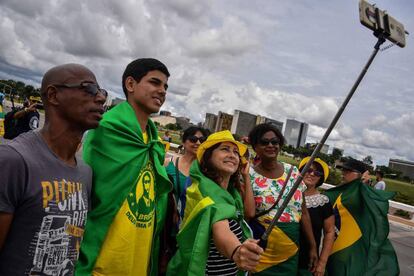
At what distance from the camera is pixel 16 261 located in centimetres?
132

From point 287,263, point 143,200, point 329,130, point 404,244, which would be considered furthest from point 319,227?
point 404,244

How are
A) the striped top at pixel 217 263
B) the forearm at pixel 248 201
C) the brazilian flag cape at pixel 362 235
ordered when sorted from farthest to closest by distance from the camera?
the brazilian flag cape at pixel 362 235 < the forearm at pixel 248 201 < the striped top at pixel 217 263

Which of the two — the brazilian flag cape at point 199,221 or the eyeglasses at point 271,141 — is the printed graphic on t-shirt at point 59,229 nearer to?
the brazilian flag cape at point 199,221

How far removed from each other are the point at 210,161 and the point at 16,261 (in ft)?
4.88

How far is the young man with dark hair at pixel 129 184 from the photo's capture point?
182 centimetres

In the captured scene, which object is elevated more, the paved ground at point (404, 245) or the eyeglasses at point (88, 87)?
the eyeglasses at point (88, 87)

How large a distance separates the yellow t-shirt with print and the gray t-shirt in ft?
0.92

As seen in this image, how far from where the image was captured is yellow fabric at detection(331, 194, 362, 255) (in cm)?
371

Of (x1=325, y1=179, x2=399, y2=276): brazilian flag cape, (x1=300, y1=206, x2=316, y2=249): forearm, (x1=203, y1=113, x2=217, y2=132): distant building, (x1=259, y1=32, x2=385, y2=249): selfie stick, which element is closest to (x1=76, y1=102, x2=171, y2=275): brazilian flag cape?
(x1=259, y1=32, x2=385, y2=249): selfie stick

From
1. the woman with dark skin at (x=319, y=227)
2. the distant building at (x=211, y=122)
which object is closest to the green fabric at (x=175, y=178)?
the woman with dark skin at (x=319, y=227)

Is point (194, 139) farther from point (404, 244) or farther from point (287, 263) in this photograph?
point (404, 244)

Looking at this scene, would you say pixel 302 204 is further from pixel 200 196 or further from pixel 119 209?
pixel 119 209

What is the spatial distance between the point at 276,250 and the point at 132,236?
4.80 feet

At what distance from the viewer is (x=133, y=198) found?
194cm
